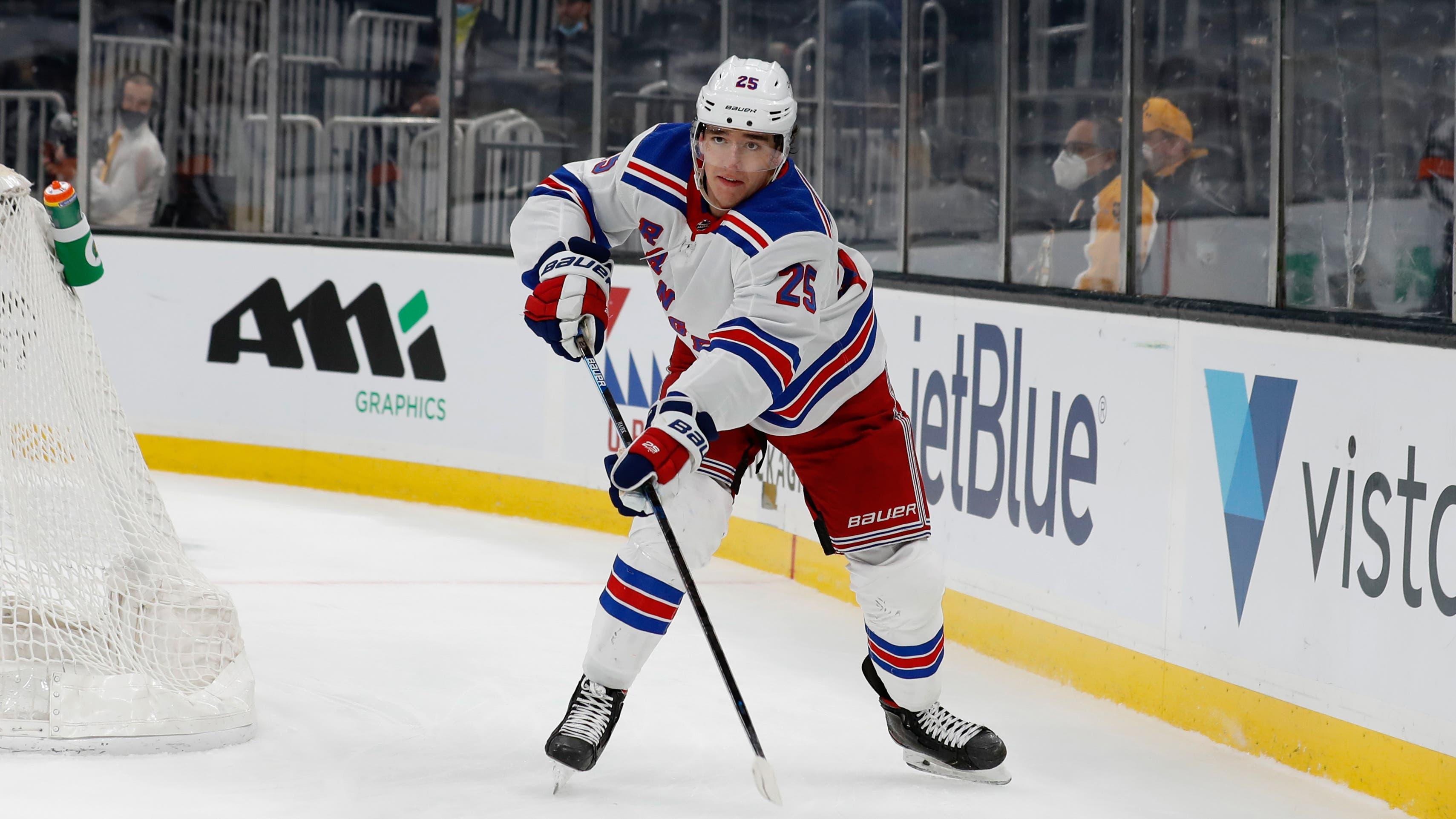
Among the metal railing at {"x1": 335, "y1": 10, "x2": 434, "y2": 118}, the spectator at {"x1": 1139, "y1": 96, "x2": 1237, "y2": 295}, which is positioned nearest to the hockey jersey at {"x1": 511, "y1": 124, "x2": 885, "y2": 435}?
the spectator at {"x1": 1139, "y1": 96, "x2": 1237, "y2": 295}

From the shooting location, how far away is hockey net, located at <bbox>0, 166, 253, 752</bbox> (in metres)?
3.02

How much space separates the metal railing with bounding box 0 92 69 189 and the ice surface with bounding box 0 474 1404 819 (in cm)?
302

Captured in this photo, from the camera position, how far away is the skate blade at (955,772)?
3100 millimetres

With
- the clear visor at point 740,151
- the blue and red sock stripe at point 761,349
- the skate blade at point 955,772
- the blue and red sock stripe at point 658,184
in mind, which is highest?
the clear visor at point 740,151

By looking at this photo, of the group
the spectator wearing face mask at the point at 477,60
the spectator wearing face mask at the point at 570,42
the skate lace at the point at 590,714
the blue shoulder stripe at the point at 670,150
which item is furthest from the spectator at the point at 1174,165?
the spectator wearing face mask at the point at 477,60

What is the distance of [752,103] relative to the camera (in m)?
2.71

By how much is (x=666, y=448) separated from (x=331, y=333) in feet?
14.3

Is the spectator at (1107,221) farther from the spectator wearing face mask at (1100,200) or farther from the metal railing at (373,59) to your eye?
the metal railing at (373,59)

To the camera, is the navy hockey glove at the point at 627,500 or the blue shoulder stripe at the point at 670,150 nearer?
the navy hockey glove at the point at 627,500

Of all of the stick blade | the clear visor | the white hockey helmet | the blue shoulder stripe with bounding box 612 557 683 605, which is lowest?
Result: the stick blade

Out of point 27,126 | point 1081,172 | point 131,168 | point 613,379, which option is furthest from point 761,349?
point 27,126

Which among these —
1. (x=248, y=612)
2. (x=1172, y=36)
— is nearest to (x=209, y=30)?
(x=248, y=612)

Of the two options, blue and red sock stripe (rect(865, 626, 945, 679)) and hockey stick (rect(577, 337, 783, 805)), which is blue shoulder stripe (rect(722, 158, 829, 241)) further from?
blue and red sock stripe (rect(865, 626, 945, 679))

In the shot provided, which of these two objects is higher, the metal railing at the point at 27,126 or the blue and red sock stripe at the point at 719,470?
the metal railing at the point at 27,126
